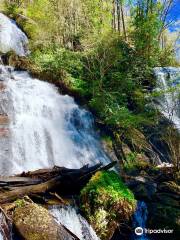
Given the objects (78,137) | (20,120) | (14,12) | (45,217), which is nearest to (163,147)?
(78,137)

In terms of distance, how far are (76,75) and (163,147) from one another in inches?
250

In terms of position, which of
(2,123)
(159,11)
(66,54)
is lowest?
(2,123)

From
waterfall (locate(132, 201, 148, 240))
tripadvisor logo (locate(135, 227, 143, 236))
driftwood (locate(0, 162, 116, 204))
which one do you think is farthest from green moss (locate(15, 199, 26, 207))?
tripadvisor logo (locate(135, 227, 143, 236))

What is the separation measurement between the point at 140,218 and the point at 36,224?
421 cm

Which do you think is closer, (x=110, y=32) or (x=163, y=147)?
(x=163, y=147)

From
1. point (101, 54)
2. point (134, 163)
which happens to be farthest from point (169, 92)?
point (101, 54)

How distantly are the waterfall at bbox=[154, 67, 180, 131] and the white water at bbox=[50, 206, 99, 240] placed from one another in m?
8.93

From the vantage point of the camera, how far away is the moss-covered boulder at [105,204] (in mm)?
9883

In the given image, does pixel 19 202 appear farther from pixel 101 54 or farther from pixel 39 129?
pixel 101 54

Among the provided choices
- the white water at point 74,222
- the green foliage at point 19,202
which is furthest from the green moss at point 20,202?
the white water at point 74,222

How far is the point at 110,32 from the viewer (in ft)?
81.2

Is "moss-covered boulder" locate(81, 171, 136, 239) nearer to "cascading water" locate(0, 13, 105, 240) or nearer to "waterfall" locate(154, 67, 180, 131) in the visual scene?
"cascading water" locate(0, 13, 105, 240)

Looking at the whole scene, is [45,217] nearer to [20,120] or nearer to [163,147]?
[20,120]

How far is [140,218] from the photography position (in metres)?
11.2
